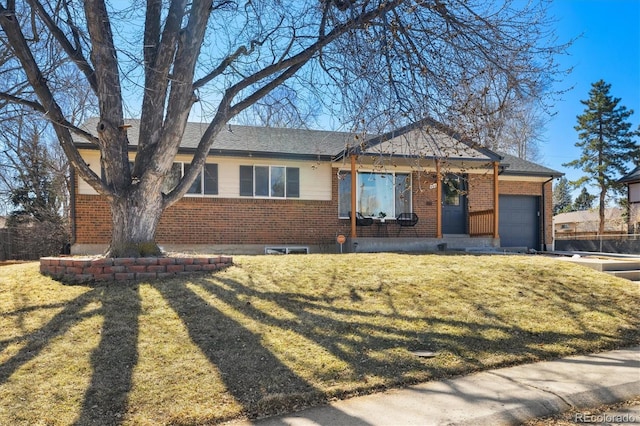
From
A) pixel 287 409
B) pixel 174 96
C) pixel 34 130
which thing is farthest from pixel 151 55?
pixel 34 130

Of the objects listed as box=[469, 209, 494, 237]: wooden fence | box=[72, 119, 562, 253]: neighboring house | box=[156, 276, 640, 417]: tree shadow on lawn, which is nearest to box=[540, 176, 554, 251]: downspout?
box=[72, 119, 562, 253]: neighboring house

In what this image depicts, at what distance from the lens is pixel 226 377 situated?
163 inches

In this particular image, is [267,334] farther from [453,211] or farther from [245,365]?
[453,211]

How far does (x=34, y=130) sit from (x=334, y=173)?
17.2m

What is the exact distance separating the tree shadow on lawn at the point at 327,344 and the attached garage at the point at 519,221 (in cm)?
1170

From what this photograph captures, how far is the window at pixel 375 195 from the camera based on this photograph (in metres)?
14.8

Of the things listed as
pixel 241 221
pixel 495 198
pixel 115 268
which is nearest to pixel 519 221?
pixel 495 198

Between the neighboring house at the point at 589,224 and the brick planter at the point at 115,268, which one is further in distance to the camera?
the neighboring house at the point at 589,224

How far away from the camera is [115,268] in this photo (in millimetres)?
6684

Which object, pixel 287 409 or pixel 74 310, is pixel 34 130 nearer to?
pixel 74 310

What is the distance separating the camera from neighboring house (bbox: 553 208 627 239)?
32566mm

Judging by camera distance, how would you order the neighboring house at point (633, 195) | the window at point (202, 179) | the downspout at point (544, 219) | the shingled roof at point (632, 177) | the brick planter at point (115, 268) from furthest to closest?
the shingled roof at point (632, 177)
the neighboring house at point (633, 195)
the downspout at point (544, 219)
the window at point (202, 179)
the brick planter at point (115, 268)

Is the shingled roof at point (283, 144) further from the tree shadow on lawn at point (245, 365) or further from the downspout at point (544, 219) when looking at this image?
the tree shadow on lawn at point (245, 365)

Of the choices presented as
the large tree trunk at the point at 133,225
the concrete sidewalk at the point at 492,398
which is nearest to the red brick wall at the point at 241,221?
the large tree trunk at the point at 133,225
